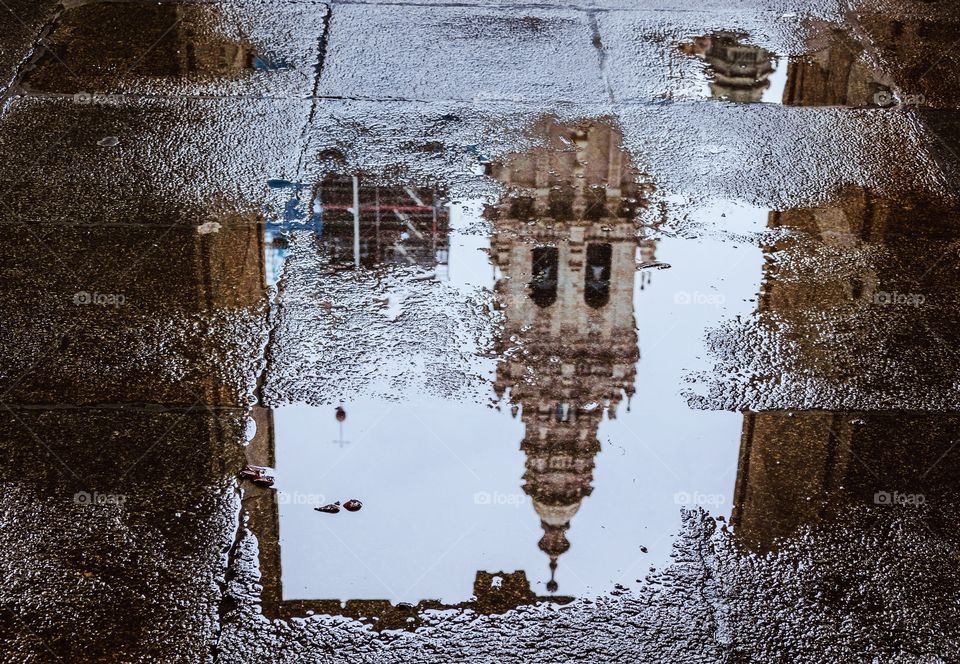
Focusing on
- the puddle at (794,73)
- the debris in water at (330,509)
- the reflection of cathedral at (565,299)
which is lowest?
the debris in water at (330,509)

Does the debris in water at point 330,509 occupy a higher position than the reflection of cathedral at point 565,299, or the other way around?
the reflection of cathedral at point 565,299

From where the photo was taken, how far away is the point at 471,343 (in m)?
5.06

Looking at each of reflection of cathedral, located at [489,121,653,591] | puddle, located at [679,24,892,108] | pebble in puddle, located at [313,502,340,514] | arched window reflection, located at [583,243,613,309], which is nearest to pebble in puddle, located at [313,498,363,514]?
pebble in puddle, located at [313,502,340,514]

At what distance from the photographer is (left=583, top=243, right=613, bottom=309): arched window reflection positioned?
17.6 ft

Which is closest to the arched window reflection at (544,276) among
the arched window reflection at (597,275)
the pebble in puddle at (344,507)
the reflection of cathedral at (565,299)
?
the reflection of cathedral at (565,299)

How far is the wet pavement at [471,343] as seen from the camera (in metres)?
3.80

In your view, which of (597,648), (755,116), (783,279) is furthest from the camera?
(755,116)

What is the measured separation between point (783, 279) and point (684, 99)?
7.39 ft

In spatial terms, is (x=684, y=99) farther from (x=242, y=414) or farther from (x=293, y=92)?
(x=242, y=414)

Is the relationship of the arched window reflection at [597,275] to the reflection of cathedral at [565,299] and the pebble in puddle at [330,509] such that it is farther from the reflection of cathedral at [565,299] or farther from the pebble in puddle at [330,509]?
the pebble in puddle at [330,509]

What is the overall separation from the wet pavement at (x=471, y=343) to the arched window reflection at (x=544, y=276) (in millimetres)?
20

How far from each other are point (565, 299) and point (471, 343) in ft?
2.09

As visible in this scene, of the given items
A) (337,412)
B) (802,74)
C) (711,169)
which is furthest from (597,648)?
(802,74)

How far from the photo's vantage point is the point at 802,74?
767cm
